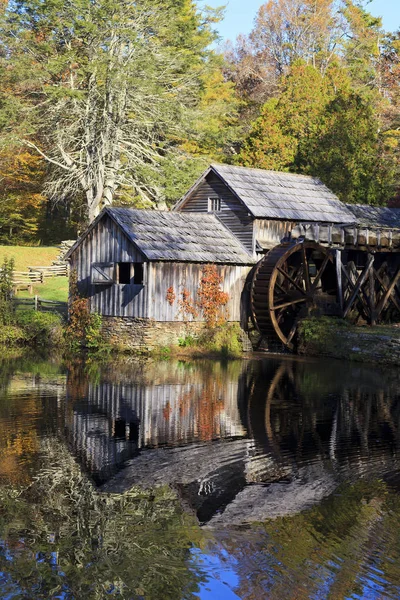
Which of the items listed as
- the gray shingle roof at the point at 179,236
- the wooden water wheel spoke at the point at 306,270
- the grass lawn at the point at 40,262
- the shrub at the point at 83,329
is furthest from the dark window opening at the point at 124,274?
the grass lawn at the point at 40,262

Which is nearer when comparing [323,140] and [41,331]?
[41,331]

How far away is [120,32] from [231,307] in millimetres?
17186

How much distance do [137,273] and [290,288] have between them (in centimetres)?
559

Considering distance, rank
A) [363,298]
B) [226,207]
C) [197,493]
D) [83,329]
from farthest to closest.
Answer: [363,298]
[226,207]
[83,329]
[197,493]

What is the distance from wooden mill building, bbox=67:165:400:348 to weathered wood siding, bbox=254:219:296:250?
0.12 ft

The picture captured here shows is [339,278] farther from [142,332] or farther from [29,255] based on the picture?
[29,255]

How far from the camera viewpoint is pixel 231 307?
2880 centimetres

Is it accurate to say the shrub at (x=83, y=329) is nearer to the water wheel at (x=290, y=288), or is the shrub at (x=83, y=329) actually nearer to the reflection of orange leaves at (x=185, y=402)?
the water wheel at (x=290, y=288)

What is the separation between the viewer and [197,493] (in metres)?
10.7

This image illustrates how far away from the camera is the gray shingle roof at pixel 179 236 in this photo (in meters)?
26.5

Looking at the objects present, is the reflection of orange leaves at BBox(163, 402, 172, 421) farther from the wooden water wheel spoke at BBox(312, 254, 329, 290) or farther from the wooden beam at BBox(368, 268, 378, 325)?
the wooden beam at BBox(368, 268, 378, 325)

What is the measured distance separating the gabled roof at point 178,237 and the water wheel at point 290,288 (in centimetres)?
118

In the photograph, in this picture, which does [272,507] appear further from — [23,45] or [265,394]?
[23,45]

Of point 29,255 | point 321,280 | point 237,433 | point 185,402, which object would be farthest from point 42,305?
point 237,433
